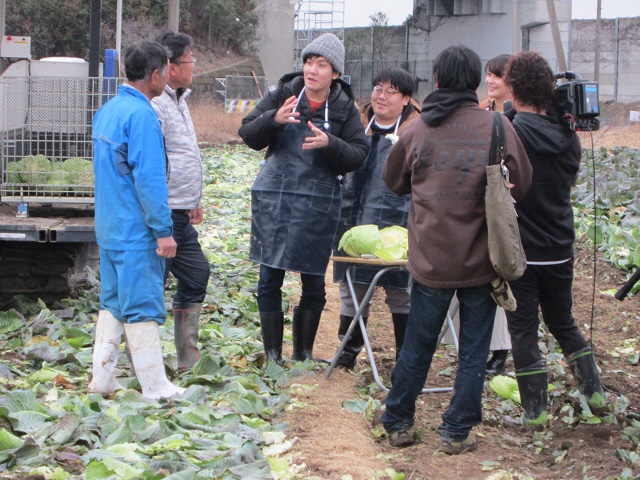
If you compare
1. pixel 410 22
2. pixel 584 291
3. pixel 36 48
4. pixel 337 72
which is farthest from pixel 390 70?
pixel 410 22

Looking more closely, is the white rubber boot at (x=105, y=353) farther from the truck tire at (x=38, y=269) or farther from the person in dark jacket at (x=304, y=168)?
the truck tire at (x=38, y=269)

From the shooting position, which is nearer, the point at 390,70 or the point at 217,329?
the point at 390,70

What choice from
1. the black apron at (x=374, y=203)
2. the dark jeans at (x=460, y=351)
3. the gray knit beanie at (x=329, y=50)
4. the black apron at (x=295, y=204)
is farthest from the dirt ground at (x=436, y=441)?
the gray knit beanie at (x=329, y=50)

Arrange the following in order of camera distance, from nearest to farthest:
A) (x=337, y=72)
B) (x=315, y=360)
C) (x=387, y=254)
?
(x=387, y=254)
(x=337, y=72)
(x=315, y=360)

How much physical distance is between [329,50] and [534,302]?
2009mm

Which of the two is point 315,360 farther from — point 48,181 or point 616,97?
point 616,97

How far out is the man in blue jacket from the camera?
16.1 ft

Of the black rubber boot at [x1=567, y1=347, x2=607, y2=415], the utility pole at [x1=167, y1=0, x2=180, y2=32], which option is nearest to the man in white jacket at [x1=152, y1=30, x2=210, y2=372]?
the black rubber boot at [x1=567, y1=347, x2=607, y2=415]

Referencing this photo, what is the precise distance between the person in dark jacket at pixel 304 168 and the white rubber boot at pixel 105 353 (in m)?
1.13

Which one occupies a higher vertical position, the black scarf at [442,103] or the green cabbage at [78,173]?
the black scarf at [442,103]

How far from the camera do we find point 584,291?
955 cm

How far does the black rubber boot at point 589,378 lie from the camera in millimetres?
5227

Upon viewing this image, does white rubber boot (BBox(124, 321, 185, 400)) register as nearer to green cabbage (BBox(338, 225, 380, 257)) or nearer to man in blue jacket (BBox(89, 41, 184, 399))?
man in blue jacket (BBox(89, 41, 184, 399))

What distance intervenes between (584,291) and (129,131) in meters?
6.09
